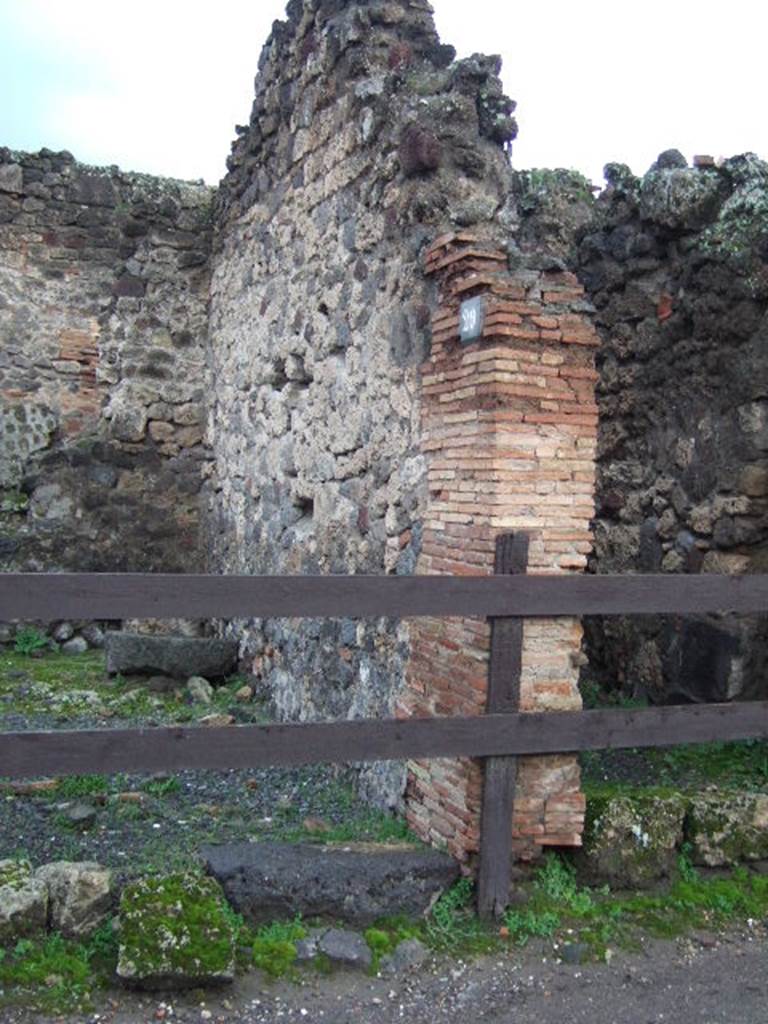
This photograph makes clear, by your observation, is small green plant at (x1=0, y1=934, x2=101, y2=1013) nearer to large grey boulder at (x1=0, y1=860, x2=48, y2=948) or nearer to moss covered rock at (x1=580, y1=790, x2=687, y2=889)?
large grey boulder at (x1=0, y1=860, x2=48, y2=948)

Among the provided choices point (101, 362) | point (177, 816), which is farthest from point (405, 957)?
point (101, 362)

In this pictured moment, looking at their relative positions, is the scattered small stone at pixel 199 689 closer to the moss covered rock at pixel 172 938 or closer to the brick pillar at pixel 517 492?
the brick pillar at pixel 517 492

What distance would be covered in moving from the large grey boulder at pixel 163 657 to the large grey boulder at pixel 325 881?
3.34m

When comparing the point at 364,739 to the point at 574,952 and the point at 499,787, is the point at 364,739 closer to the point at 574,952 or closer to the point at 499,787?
the point at 499,787

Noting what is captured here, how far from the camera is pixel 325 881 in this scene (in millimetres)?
3723

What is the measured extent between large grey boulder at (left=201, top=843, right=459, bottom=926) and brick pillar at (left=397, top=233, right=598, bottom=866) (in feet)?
0.76

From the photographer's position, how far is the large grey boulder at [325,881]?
12.0ft

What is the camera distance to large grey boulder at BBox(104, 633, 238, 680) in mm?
7129

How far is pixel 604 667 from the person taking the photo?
670 cm

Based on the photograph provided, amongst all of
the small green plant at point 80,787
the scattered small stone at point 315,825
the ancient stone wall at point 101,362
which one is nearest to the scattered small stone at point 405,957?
the scattered small stone at point 315,825

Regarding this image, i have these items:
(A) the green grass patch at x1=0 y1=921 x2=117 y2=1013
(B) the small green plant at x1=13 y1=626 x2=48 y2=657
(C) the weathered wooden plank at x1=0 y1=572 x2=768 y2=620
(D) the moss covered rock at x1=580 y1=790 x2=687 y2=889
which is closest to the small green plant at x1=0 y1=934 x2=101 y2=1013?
(A) the green grass patch at x1=0 y1=921 x2=117 y2=1013

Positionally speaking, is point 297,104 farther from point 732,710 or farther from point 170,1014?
point 170,1014

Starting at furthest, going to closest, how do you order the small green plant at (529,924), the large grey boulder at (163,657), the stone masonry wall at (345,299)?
the large grey boulder at (163,657), the stone masonry wall at (345,299), the small green plant at (529,924)

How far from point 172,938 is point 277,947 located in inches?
16.3
